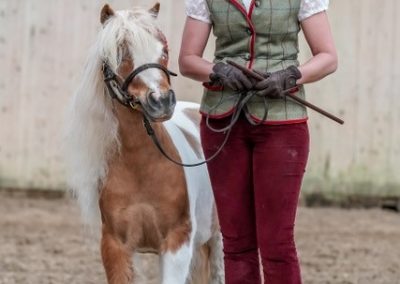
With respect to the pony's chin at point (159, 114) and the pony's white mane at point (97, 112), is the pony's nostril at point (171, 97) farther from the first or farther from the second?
the pony's white mane at point (97, 112)

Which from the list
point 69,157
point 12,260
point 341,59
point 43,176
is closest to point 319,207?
point 341,59

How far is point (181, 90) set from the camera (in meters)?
9.25

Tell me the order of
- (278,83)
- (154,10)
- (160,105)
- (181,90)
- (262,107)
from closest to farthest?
(278,83) < (262,107) < (160,105) < (154,10) < (181,90)

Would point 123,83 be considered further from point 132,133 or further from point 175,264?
point 175,264

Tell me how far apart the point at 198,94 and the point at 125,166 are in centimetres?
470

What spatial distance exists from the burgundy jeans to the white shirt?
1.34 ft

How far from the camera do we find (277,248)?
4113mm

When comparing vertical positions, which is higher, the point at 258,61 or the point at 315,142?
the point at 258,61

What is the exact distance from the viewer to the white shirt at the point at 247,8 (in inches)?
160

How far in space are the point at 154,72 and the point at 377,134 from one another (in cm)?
537

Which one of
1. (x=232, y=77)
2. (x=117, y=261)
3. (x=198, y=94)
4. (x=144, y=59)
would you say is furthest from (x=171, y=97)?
(x=198, y=94)

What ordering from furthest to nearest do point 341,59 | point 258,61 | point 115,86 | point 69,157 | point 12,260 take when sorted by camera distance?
point 341,59 → point 12,260 → point 69,157 → point 115,86 → point 258,61

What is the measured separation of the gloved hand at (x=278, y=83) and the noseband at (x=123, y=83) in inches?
18.9

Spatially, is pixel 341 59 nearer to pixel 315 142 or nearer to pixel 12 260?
pixel 315 142
